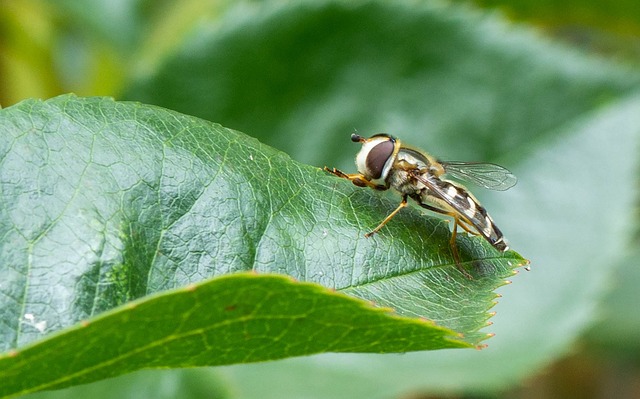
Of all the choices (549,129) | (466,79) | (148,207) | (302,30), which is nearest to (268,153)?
(148,207)

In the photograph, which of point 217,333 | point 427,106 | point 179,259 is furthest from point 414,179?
point 427,106

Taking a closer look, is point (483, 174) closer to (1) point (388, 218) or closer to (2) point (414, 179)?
(2) point (414, 179)

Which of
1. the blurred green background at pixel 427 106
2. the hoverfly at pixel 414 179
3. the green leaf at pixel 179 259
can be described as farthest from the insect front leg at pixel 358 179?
the blurred green background at pixel 427 106

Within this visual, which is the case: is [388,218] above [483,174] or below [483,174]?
below


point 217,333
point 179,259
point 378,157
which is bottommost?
point 217,333

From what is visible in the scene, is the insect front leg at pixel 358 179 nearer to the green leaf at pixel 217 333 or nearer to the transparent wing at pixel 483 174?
the transparent wing at pixel 483 174

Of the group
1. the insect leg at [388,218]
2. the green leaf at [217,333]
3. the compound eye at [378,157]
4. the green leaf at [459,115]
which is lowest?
the green leaf at [217,333]

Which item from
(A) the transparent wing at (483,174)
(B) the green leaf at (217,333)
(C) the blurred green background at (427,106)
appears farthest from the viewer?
(C) the blurred green background at (427,106)
